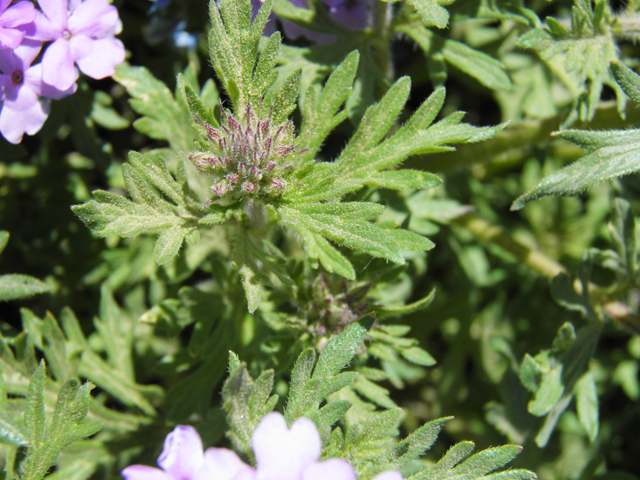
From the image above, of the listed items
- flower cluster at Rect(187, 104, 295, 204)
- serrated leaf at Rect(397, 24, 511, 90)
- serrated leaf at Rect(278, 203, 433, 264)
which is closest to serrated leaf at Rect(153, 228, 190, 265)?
flower cluster at Rect(187, 104, 295, 204)

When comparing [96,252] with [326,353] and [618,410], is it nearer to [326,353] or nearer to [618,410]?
[326,353]

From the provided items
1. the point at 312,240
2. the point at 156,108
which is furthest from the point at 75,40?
the point at 312,240

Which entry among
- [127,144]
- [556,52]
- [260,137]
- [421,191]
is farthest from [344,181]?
[127,144]

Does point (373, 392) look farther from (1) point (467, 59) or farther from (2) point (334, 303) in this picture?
(1) point (467, 59)

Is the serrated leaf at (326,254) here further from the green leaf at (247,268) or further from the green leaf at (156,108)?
the green leaf at (156,108)

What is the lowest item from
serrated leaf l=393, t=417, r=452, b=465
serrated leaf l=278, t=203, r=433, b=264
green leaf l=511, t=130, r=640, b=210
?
serrated leaf l=393, t=417, r=452, b=465

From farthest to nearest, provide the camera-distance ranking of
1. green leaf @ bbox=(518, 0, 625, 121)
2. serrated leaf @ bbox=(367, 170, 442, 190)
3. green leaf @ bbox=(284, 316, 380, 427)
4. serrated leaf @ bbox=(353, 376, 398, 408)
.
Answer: green leaf @ bbox=(518, 0, 625, 121)
serrated leaf @ bbox=(353, 376, 398, 408)
serrated leaf @ bbox=(367, 170, 442, 190)
green leaf @ bbox=(284, 316, 380, 427)

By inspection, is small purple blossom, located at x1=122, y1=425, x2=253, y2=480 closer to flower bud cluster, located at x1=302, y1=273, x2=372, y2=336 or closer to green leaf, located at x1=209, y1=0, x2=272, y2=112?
flower bud cluster, located at x1=302, y1=273, x2=372, y2=336
